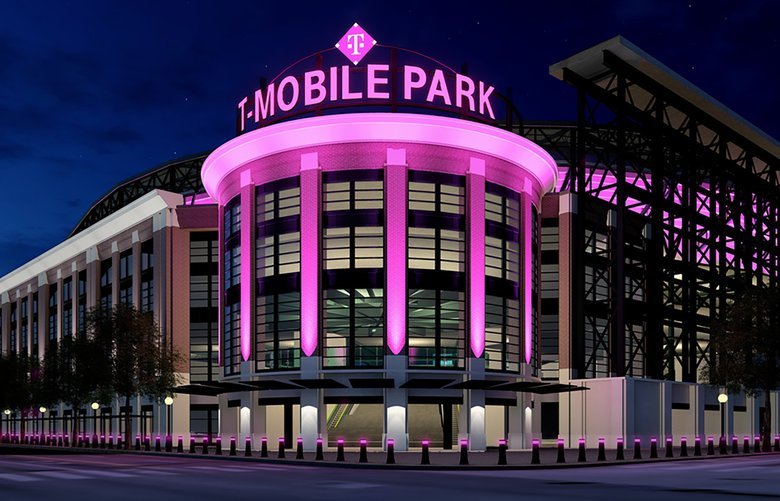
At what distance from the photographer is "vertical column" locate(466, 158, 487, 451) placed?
170 ft

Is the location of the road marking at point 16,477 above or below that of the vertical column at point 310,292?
below

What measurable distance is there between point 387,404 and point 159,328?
23.6m

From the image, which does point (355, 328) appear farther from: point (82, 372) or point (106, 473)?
point (82, 372)

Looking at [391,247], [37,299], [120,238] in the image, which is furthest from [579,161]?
[37,299]

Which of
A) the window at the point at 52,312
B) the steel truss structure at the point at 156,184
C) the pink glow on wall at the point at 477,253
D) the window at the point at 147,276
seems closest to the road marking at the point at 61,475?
the pink glow on wall at the point at 477,253

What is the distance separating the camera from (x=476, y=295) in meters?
52.7

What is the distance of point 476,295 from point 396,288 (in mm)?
4697

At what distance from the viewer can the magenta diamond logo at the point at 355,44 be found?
53.1 m

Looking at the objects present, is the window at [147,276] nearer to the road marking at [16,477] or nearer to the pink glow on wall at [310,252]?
the pink glow on wall at [310,252]

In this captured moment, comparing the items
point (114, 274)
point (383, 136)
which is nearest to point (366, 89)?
point (383, 136)

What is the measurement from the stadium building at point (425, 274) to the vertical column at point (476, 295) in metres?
0.10

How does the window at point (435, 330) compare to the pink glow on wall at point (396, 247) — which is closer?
the pink glow on wall at point (396, 247)

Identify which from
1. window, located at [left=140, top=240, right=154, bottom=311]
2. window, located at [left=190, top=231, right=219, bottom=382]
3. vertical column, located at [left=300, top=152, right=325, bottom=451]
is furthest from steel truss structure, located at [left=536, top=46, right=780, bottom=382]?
window, located at [left=140, top=240, right=154, bottom=311]

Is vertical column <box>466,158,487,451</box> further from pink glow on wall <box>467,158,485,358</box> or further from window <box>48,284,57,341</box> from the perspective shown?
window <box>48,284,57,341</box>
